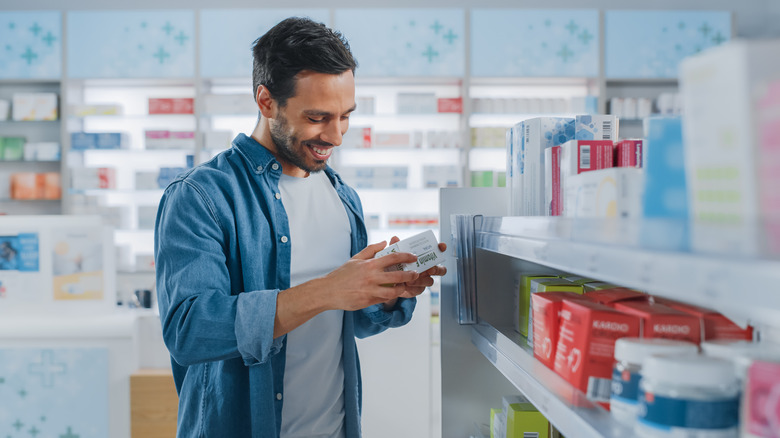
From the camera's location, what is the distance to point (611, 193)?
89 centimetres

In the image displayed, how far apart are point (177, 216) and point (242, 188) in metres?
0.23

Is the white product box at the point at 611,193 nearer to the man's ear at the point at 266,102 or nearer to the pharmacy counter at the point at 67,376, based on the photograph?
the man's ear at the point at 266,102

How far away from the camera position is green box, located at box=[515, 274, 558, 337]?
1514 millimetres

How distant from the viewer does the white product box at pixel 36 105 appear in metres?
4.85

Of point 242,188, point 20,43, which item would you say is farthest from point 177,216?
point 20,43

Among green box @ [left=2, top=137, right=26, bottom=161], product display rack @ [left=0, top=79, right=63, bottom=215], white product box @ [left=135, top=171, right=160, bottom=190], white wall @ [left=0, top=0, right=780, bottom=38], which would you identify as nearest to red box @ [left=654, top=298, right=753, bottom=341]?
white wall @ [left=0, top=0, right=780, bottom=38]

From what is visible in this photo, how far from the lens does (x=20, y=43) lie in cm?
477

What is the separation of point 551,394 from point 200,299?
2.45ft

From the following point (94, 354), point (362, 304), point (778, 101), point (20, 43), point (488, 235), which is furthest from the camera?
point (20, 43)

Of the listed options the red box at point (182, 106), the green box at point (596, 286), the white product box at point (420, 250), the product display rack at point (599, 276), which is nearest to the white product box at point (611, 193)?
the product display rack at point (599, 276)

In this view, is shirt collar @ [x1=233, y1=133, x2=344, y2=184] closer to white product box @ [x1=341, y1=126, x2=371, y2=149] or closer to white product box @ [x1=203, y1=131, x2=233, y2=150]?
white product box @ [x1=341, y1=126, x2=371, y2=149]

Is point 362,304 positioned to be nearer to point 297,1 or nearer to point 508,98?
point 508,98

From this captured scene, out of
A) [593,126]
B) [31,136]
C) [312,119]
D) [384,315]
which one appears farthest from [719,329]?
[31,136]

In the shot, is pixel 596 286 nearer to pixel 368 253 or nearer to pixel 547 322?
pixel 547 322
